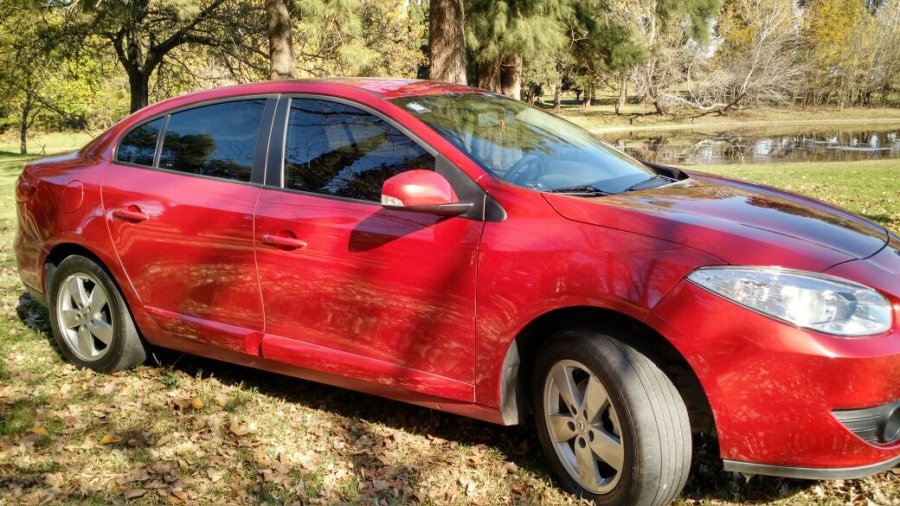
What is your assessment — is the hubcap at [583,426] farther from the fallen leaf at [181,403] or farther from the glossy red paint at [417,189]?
the fallen leaf at [181,403]

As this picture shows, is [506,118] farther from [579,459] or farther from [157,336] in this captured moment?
[157,336]

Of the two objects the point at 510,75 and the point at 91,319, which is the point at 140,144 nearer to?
the point at 91,319

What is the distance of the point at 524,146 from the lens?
146 inches

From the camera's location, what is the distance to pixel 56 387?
4484 mm

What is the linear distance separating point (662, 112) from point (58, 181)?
148 ft

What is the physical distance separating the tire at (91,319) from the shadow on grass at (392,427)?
0.34m

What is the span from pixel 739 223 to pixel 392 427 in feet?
A: 6.59

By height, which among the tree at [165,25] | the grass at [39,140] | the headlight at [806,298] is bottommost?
the grass at [39,140]

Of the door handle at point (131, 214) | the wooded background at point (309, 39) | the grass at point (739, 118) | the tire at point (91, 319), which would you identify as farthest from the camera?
the grass at point (739, 118)

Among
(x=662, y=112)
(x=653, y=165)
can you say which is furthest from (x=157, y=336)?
(x=662, y=112)

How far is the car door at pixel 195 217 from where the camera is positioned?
3.83m

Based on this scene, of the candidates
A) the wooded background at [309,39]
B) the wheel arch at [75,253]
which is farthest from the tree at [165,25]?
the wheel arch at [75,253]

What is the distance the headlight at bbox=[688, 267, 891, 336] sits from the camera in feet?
8.50

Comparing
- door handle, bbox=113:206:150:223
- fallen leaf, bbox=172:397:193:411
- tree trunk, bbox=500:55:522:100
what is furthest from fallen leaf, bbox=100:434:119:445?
tree trunk, bbox=500:55:522:100
